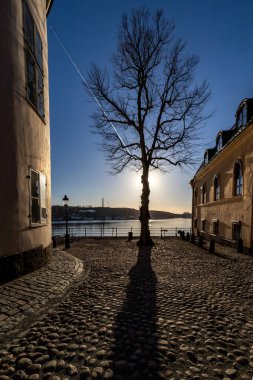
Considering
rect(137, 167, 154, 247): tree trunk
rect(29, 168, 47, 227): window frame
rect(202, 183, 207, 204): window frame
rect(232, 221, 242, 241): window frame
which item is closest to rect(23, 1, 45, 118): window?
rect(29, 168, 47, 227): window frame

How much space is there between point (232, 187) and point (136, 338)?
13406 mm

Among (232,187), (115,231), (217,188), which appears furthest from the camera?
(115,231)

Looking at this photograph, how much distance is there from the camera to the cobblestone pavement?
2.57m

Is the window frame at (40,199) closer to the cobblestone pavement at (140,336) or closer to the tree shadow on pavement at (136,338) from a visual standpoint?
the cobblestone pavement at (140,336)

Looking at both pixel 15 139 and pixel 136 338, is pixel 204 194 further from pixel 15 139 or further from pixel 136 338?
pixel 136 338

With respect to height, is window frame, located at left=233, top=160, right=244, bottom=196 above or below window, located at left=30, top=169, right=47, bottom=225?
above

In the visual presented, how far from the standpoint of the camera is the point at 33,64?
7465 millimetres

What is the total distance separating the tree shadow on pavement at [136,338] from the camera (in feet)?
8.41

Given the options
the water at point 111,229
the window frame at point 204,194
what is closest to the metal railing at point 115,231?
the water at point 111,229

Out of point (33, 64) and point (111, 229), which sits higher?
point (33, 64)

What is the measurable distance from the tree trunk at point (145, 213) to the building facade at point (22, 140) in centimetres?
924

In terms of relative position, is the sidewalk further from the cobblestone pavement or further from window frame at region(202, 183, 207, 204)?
window frame at region(202, 183, 207, 204)

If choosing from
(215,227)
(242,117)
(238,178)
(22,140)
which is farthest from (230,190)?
(22,140)

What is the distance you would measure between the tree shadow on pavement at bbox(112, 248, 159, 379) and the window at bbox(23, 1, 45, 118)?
6.57 meters
